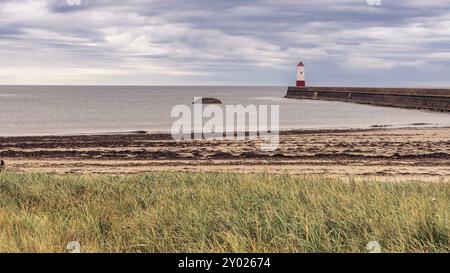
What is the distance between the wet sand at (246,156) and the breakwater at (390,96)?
33.0m

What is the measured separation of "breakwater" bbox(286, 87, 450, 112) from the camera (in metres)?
59.9

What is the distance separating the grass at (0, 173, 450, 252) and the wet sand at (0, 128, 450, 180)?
7.70 m

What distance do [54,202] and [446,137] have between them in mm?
24472

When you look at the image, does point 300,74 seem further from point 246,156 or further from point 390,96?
point 246,156

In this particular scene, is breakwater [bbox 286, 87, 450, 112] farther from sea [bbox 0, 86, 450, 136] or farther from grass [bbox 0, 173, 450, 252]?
grass [bbox 0, 173, 450, 252]

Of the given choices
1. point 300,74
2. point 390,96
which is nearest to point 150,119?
point 390,96

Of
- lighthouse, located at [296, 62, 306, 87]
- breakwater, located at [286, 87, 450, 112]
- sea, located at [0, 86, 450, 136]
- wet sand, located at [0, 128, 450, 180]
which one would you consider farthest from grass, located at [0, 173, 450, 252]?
lighthouse, located at [296, 62, 306, 87]

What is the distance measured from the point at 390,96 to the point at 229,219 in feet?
239

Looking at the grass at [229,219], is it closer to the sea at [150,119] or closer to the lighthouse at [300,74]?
the sea at [150,119]

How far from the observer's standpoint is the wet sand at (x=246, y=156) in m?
17.2

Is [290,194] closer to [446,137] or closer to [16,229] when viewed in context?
[16,229]

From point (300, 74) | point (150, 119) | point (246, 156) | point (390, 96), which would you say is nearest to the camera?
point (246, 156)

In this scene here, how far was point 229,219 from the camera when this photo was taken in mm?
6520
